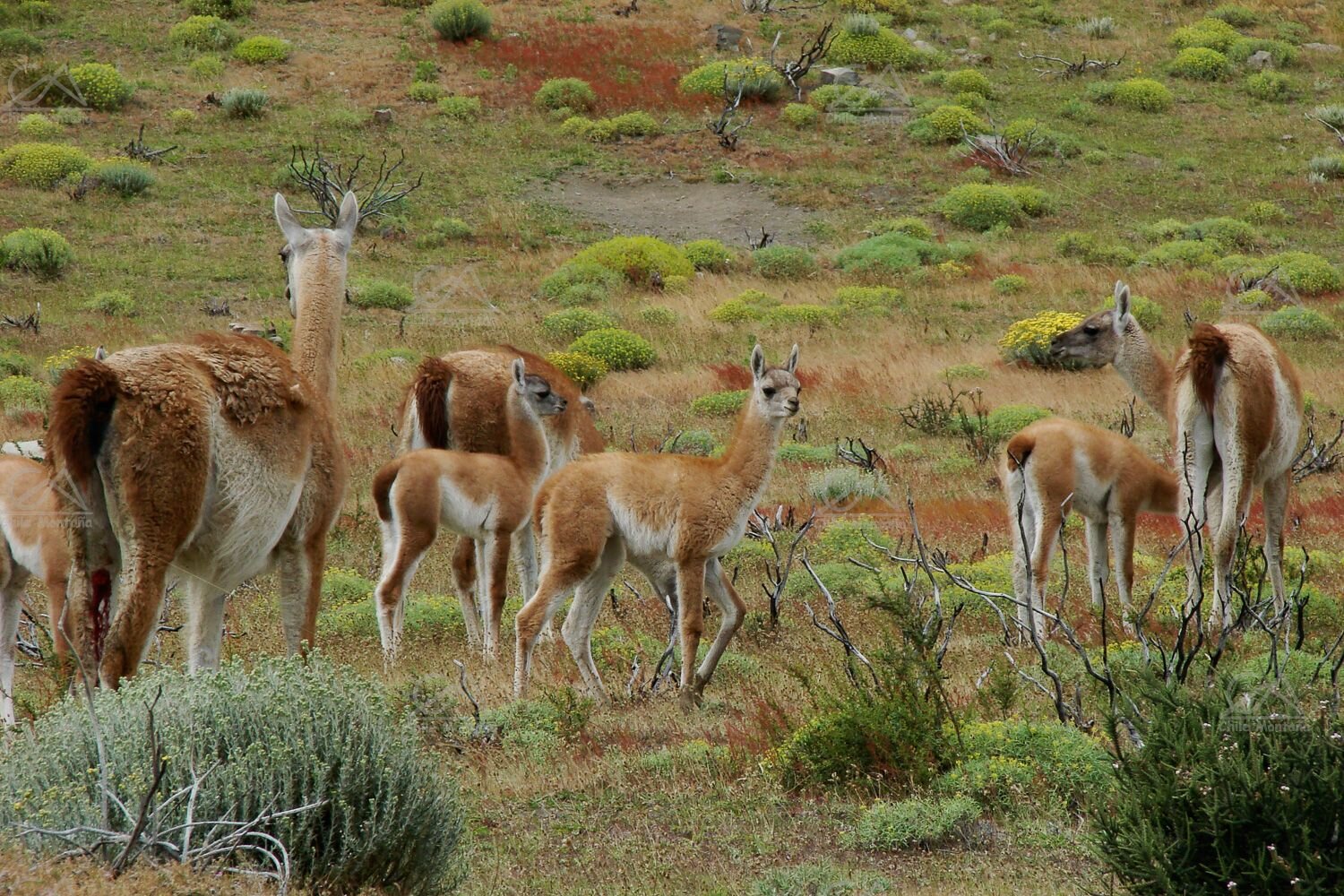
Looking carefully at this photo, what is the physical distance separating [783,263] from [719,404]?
11.1 metres

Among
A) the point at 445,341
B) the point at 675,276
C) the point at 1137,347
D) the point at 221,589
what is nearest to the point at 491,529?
the point at 221,589

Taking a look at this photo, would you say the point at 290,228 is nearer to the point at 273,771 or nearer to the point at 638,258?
the point at 273,771

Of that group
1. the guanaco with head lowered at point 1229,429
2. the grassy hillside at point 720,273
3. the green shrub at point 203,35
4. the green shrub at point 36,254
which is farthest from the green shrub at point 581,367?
the green shrub at point 203,35

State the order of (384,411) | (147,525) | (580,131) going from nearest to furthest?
(147,525) < (384,411) < (580,131)

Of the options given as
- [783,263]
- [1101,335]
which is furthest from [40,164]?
[1101,335]

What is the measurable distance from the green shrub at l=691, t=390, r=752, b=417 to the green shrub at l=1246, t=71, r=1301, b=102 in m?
31.4

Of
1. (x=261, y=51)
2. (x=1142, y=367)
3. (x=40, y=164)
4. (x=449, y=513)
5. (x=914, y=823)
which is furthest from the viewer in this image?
(x=261, y=51)

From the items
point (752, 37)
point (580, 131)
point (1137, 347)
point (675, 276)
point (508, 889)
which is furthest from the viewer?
point (752, 37)

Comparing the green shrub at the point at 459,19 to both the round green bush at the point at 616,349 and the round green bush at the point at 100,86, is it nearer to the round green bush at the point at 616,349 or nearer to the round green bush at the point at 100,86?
the round green bush at the point at 100,86

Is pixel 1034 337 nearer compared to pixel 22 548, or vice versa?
pixel 22 548

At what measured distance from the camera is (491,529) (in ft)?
33.4

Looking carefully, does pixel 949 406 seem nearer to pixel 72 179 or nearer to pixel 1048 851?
pixel 1048 851

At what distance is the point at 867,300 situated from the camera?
26641 millimetres

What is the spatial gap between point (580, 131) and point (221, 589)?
34.6 meters
